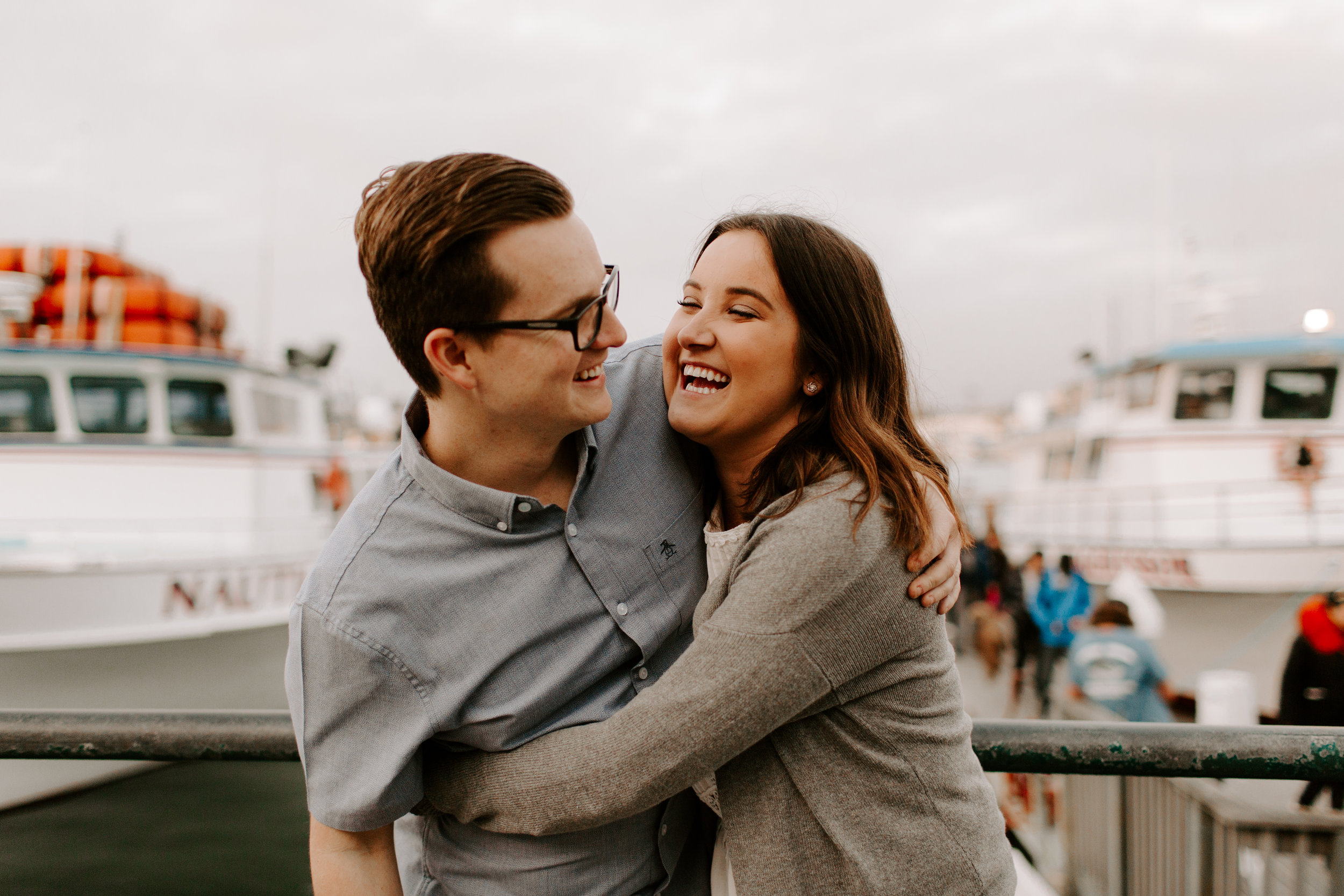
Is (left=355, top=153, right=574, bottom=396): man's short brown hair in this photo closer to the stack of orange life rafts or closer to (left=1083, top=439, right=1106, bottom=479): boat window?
the stack of orange life rafts

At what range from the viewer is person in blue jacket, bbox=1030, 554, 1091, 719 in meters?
10.1

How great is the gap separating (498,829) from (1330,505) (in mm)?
13059

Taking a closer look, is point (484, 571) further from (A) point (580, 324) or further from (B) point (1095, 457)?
(B) point (1095, 457)

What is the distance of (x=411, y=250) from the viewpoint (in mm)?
1443

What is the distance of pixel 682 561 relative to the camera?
5.41 feet

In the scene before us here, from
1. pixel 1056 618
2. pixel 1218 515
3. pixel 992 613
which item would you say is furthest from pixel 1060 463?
pixel 1056 618

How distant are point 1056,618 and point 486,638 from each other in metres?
10.2

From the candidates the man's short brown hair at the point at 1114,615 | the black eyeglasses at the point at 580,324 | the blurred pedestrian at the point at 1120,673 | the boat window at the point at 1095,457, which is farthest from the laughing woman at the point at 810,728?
the boat window at the point at 1095,457

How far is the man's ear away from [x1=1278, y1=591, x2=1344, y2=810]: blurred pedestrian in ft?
22.1

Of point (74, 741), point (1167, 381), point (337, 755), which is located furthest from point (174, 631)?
point (1167, 381)

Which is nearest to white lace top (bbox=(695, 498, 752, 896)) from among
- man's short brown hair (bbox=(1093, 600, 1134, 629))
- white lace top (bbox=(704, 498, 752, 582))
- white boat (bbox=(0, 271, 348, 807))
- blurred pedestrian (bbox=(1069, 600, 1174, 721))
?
white lace top (bbox=(704, 498, 752, 582))

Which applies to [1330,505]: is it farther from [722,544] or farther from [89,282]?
[89,282]

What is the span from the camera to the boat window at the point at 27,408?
8.70 m

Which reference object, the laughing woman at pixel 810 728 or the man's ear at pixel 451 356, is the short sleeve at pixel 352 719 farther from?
the man's ear at pixel 451 356
